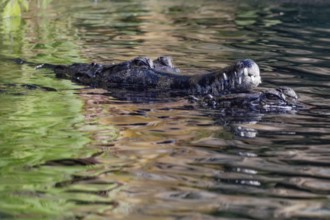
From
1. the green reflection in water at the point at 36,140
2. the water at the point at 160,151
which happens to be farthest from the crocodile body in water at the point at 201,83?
the green reflection in water at the point at 36,140

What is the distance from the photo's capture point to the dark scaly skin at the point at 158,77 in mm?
7238

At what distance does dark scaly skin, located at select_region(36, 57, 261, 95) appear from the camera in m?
7.24

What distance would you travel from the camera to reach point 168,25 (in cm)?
1900

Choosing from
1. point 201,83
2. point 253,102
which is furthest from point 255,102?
point 201,83

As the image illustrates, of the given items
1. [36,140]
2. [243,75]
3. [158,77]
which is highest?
[243,75]

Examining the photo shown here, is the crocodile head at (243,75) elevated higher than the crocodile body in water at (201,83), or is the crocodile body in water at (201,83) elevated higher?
the crocodile head at (243,75)

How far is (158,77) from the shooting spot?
8195 millimetres

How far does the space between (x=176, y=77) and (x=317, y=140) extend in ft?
8.47

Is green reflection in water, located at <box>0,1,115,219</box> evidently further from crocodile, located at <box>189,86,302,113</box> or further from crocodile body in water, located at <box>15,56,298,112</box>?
crocodile, located at <box>189,86,302,113</box>

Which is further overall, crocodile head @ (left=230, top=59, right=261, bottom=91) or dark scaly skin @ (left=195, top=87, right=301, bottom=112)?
crocodile head @ (left=230, top=59, right=261, bottom=91)

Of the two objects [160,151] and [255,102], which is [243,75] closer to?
[255,102]

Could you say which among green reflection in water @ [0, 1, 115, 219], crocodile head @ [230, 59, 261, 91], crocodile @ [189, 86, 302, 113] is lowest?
green reflection in water @ [0, 1, 115, 219]

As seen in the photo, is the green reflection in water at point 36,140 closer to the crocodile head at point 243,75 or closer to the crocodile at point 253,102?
the crocodile at point 253,102

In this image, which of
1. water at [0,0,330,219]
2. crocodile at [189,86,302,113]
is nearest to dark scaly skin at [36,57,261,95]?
crocodile at [189,86,302,113]
